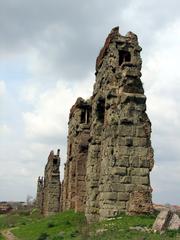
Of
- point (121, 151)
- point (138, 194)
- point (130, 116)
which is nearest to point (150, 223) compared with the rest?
point (138, 194)

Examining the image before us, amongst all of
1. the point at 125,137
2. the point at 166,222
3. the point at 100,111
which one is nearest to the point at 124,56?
the point at 100,111

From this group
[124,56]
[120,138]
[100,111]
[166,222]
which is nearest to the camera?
[166,222]

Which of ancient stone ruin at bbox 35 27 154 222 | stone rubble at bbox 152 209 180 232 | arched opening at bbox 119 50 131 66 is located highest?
arched opening at bbox 119 50 131 66

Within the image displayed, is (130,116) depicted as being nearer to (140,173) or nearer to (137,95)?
(137,95)

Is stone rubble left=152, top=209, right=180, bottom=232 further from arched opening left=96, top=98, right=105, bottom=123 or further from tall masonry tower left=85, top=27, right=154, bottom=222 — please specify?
arched opening left=96, top=98, right=105, bottom=123

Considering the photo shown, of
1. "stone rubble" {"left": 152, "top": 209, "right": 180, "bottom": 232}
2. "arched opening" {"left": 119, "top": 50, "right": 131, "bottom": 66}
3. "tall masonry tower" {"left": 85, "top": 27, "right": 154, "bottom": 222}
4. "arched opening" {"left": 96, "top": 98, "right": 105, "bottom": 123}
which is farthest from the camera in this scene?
"arched opening" {"left": 96, "top": 98, "right": 105, "bottom": 123}

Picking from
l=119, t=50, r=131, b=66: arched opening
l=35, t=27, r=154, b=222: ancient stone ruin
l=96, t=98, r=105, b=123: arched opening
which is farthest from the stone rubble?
l=96, t=98, r=105, b=123: arched opening

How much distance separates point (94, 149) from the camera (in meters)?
16.7

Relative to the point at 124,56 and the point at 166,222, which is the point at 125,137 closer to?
the point at 124,56

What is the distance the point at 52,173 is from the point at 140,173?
19.5m

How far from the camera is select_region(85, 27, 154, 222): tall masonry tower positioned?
1329cm

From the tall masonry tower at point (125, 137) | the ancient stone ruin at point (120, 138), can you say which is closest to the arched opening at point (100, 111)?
the ancient stone ruin at point (120, 138)

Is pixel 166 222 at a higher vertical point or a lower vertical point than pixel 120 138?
lower

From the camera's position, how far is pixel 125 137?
44.2 feet
